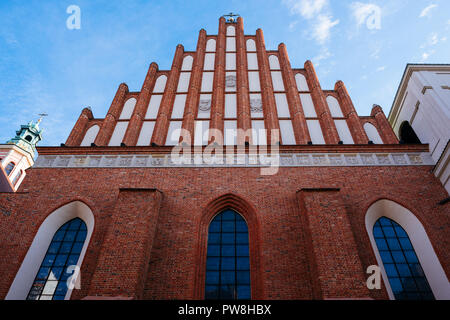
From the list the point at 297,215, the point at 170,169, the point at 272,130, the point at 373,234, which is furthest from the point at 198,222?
the point at 373,234

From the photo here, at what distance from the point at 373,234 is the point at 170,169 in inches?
243

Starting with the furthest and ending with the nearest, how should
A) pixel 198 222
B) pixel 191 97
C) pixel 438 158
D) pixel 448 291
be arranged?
pixel 191 97 < pixel 438 158 < pixel 198 222 < pixel 448 291

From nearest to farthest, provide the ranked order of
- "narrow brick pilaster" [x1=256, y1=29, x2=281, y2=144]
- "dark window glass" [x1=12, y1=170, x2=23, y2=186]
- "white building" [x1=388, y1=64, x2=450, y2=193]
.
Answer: "white building" [x1=388, y1=64, x2=450, y2=193], "narrow brick pilaster" [x1=256, y1=29, x2=281, y2=144], "dark window glass" [x1=12, y1=170, x2=23, y2=186]

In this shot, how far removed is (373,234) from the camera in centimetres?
797

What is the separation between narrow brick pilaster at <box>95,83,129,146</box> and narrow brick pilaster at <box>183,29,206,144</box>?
105 inches

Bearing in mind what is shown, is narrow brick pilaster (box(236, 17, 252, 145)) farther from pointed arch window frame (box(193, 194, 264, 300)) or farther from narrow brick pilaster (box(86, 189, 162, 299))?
narrow brick pilaster (box(86, 189, 162, 299))

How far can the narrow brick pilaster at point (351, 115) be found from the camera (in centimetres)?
973

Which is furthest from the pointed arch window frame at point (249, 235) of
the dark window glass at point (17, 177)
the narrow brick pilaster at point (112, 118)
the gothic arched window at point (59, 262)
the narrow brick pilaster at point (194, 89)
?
the dark window glass at point (17, 177)

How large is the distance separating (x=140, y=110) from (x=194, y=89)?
226cm

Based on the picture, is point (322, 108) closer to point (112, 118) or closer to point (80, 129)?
point (112, 118)

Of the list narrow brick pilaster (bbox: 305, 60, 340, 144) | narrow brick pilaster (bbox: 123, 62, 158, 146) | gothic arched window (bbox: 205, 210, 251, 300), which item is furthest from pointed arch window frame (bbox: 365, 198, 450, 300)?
narrow brick pilaster (bbox: 123, 62, 158, 146)

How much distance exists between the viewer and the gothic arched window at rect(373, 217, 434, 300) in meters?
7.09

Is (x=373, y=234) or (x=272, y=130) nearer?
(x=373, y=234)
